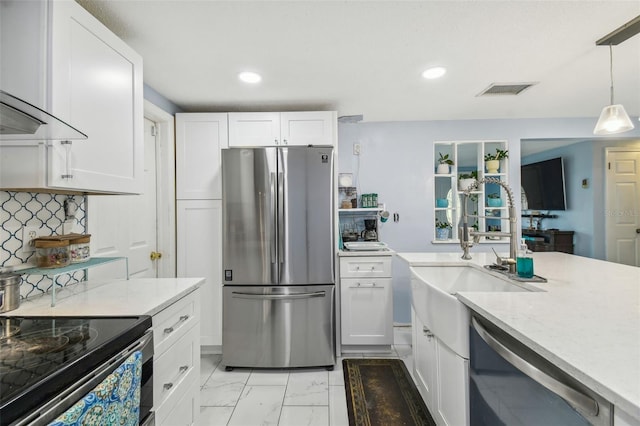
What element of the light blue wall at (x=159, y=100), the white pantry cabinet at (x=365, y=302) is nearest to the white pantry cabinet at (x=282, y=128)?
the light blue wall at (x=159, y=100)

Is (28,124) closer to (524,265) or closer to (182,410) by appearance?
(182,410)

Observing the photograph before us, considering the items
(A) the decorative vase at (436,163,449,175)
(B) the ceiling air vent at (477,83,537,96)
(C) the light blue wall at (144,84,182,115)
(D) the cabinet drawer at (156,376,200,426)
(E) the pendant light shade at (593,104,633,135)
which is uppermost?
(B) the ceiling air vent at (477,83,537,96)

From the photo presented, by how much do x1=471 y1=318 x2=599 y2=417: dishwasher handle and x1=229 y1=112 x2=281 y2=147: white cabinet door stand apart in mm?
2267

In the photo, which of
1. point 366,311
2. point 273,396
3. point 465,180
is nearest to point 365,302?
point 366,311

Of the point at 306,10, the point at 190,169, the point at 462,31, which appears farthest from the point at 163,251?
the point at 462,31

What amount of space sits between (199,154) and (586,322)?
2.81m

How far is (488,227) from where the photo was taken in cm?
375

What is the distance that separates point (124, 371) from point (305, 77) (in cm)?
211

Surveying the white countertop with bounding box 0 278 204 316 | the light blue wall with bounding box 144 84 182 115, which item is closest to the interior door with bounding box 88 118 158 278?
the light blue wall with bounding box 144 84 182 115

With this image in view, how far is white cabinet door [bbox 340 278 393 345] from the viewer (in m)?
2.62

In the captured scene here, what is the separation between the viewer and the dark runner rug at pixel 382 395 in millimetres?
1854

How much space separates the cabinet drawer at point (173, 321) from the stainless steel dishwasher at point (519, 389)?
1327 mm

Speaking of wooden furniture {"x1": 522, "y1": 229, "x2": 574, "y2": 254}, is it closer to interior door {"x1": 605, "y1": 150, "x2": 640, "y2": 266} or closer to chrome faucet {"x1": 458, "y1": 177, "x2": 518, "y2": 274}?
interior door {"x1": 605, "y1": 150, "x2": 640, "y2": 266}

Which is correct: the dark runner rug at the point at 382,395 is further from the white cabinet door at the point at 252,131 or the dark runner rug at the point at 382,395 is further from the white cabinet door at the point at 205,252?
the white cabinet door at the point at 252,131
